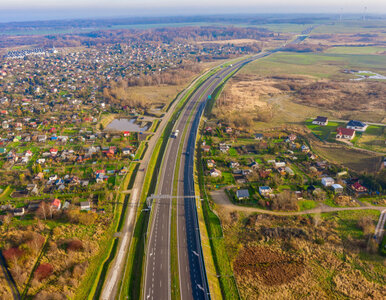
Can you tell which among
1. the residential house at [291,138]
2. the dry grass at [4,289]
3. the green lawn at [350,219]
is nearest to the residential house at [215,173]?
the green lawn at [350,219]

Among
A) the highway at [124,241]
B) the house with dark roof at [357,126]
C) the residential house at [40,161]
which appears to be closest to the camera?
the highway at [124,241]

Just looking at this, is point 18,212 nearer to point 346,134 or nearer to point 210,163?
point 210,163

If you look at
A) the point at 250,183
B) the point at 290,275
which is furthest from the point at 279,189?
the point at 290,275

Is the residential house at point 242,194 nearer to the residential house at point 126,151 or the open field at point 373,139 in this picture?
the residential house at point 126,151

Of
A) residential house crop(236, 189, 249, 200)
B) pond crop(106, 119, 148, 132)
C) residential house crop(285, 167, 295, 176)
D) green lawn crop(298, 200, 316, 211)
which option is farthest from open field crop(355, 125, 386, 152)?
pond crop(106, 119, 148, 132)

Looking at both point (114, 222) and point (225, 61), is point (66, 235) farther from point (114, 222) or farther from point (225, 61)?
point (225, 61)
